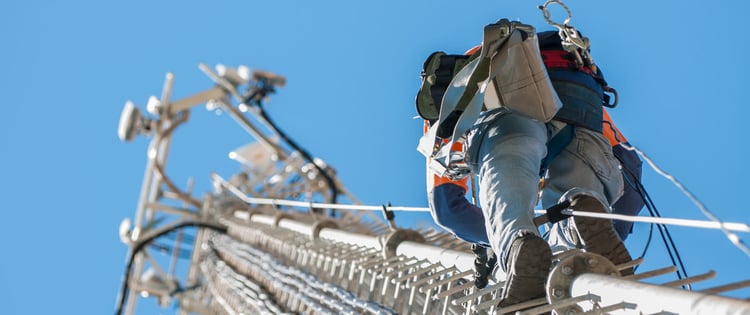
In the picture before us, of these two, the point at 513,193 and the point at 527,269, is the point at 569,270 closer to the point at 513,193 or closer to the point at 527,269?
the point at 527,269

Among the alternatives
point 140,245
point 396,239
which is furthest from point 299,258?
point 140,245

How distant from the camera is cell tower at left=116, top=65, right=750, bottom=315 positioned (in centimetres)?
283

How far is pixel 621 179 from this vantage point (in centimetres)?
395

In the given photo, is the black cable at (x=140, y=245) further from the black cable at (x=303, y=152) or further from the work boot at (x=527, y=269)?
the work boot at (x=527, y=269)

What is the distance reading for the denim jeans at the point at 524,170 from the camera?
126 inches

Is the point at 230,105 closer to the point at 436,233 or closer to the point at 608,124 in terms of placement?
the point at 436,233

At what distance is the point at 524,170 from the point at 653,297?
3.22 feet

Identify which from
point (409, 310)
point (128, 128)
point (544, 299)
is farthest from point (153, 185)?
point (544, 299)

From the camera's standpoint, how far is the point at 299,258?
718 cm

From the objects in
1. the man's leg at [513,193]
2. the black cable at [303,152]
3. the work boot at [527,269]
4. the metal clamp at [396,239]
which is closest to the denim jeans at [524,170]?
the man's leg at [513,193]

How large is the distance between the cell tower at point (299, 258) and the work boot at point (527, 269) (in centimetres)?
4

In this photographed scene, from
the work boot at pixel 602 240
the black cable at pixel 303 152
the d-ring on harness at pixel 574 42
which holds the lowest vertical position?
the work boot at pixel 602 240

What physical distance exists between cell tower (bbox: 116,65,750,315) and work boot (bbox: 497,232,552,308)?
0.14 feet

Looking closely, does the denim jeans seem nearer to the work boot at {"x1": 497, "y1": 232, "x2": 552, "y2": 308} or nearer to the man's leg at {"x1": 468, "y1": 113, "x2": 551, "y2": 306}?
the man's leg at {"x1": 468, "y1": 113, "x2": 551, "y2": 306}
